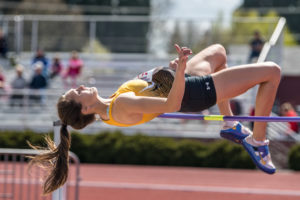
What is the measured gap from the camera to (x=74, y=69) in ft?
47.6

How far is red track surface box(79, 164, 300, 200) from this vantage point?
34.3 ft

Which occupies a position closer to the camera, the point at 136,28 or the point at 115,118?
the point at 115,118

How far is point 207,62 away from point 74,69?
32.4ft

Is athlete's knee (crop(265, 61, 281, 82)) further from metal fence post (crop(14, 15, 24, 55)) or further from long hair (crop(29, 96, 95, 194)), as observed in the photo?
metal fence post (crop(14, 15, 24, 55))

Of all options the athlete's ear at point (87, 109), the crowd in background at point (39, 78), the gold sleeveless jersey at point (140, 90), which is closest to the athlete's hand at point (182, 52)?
→ the gold sleeveless jersey at point (140, 90)

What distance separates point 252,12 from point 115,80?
21360mm

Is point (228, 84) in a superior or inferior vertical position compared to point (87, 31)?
superior

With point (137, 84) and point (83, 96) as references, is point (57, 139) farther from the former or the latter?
point (137, 84)

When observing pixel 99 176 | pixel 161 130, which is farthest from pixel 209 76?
pixel 161 130

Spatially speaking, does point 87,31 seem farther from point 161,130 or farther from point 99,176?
point 99,176

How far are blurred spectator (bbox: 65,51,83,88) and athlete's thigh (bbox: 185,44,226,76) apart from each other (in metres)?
9.61

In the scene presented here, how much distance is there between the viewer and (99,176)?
12367 mm

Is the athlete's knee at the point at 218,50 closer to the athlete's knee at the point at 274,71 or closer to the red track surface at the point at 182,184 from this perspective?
the athlete's knee at the point at 274,71

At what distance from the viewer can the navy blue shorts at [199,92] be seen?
4.63 m
